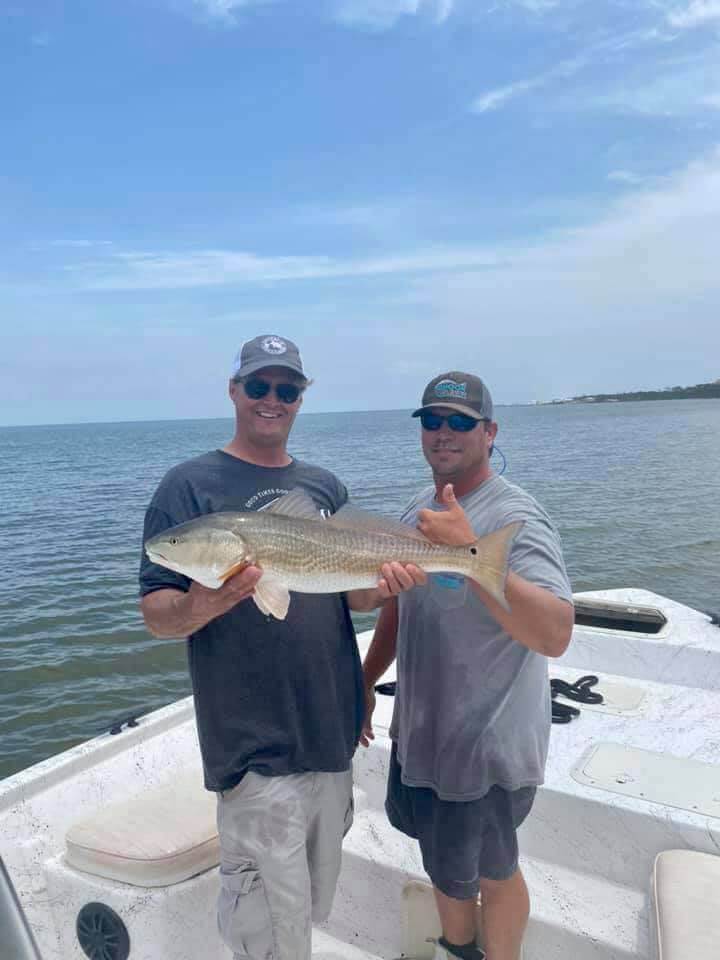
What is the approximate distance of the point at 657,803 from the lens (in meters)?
4.30

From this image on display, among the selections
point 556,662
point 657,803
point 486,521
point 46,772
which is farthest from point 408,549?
point 556,662

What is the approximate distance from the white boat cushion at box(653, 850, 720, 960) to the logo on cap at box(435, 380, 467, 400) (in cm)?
257

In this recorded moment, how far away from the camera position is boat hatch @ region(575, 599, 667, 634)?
7.38 metres

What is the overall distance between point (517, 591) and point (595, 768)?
2.39 meters

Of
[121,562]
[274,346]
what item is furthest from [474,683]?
[121,562]

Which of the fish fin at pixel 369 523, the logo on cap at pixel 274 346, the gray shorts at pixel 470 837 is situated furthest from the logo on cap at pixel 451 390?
the gray shorts at pixel 470 837

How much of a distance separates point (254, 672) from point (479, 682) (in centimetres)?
101

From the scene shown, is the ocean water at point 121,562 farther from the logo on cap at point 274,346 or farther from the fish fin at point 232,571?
the logo on cap at point 274,346

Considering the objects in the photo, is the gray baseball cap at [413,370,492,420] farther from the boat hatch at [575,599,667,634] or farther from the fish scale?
the boat hatch at [575,599,667,634]

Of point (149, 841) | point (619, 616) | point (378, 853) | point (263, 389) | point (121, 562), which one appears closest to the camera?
point (263, 389)

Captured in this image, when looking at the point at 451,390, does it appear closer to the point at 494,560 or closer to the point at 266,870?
the point at 494,560

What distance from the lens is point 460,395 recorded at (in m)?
3.52

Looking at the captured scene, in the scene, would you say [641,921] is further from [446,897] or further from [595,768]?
[446,897]

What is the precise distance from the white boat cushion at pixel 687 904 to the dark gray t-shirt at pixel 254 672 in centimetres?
162
